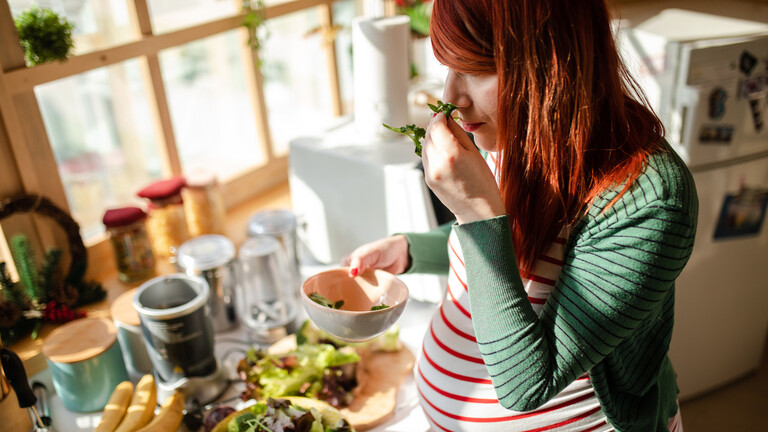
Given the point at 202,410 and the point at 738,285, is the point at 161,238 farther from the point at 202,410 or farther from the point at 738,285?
the point at 738,285

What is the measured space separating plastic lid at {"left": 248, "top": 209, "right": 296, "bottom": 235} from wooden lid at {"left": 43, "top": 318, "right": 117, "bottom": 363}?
389mm

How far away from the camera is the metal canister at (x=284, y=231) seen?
53.9 inches

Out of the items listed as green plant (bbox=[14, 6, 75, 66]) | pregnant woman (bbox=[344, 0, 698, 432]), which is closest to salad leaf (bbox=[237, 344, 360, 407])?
pregnant woman (bbox=[344, 0, 698, 432])

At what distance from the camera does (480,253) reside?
668 mm

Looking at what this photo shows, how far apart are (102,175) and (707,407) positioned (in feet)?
8.13

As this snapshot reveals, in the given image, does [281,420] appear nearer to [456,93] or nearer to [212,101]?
[456,93]

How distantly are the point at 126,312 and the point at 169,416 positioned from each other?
24 centimetres

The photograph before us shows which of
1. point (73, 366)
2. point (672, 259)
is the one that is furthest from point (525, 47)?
point (73, 366)

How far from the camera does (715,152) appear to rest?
153 cm

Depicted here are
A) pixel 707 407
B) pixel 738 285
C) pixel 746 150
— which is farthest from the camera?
pixel 707 407

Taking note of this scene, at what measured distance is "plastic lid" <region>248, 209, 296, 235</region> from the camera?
4.50 feet

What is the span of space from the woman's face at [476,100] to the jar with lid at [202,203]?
0.94 meters

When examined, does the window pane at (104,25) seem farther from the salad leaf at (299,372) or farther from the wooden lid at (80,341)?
the salad leaf at (299,372)

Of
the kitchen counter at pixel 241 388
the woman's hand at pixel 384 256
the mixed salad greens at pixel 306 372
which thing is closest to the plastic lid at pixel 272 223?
the kitchen counter at pixel 241 388
